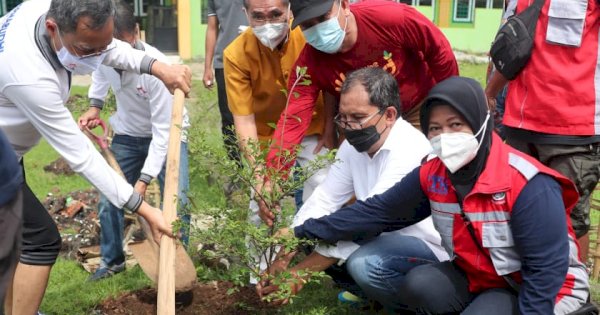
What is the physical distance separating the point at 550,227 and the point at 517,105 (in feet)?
3.73

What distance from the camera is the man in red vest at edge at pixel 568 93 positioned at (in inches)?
139

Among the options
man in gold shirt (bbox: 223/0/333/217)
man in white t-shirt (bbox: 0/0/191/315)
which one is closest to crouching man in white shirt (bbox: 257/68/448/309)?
man in gold shirt (bbox: 223/0/333/217)

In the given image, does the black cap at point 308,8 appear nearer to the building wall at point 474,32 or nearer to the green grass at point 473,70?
the green grass at point 473,70

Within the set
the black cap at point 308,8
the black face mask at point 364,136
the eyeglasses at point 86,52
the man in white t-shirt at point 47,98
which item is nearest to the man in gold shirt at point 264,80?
the black cap at point 308,8

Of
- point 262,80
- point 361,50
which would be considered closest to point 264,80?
point 262,80

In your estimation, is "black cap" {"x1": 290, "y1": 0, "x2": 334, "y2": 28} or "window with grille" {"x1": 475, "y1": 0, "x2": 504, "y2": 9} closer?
"black cap" {"x1": 290, "y1": 0, "x2": 334, "y2": 28}

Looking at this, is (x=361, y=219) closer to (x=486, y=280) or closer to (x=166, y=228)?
(x=486, y=280)

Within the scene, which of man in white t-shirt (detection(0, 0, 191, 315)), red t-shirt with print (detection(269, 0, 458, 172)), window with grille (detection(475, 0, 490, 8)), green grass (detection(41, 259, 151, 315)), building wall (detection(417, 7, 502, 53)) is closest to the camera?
man in white t-shirt (detection(0, 0, 191, 315))

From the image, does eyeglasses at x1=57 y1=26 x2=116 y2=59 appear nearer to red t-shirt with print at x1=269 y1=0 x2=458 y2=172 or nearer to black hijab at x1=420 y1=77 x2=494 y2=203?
red t-shirt with print at x1=269 y1=0 x2=458 y2=172

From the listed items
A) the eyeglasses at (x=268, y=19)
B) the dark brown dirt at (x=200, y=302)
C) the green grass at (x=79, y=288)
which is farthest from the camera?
the green grass at (x=79, y=288)

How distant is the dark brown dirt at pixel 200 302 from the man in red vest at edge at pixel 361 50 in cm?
84

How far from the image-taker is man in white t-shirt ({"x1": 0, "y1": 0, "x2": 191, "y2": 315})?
3.13 meters

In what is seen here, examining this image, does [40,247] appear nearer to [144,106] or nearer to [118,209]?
[118,209]

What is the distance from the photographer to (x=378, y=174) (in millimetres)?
3549
